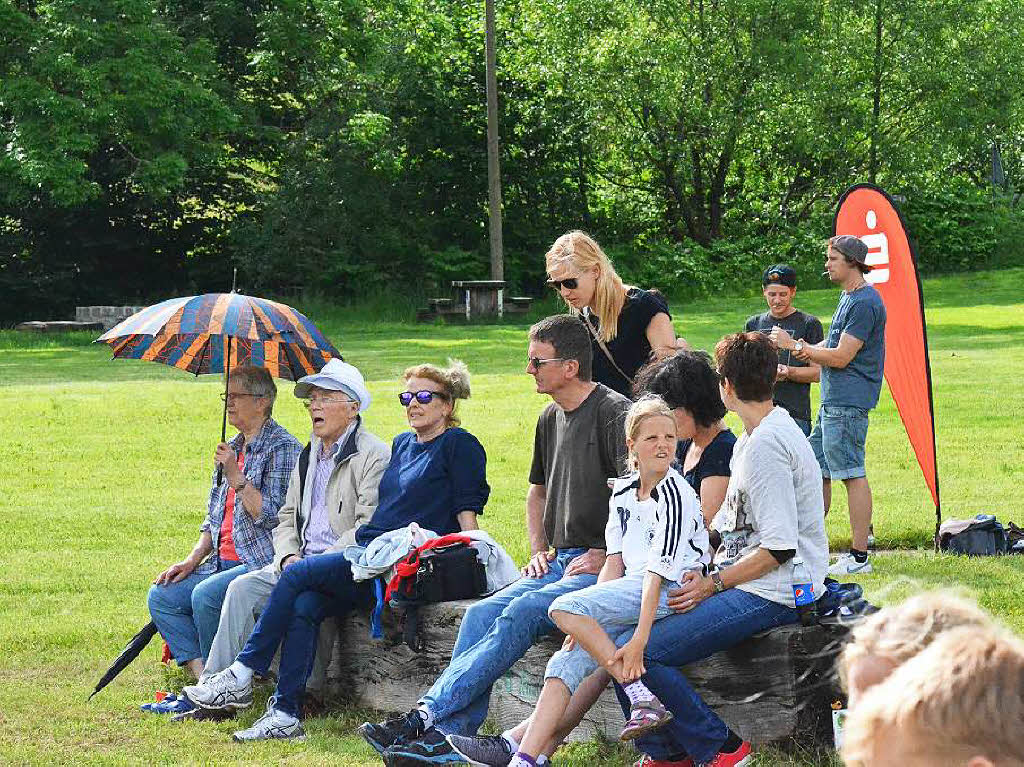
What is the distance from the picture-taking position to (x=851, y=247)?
8.18 m

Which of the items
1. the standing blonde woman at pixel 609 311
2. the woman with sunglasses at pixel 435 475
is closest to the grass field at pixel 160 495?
the woman with sunglasses at pixel 435 475

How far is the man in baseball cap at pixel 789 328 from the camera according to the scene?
858 centimetres

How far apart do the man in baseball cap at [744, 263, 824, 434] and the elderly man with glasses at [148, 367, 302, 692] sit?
2.98 metres

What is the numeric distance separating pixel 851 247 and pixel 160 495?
21.3 ft

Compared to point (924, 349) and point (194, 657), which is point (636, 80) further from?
point (194, 657)

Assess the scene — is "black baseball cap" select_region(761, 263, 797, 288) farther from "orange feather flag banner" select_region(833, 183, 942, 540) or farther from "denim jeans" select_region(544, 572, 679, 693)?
"denim jeans" select_region(544, 572, 679, 693)

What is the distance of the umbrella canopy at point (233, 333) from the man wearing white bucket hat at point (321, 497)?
352 mm

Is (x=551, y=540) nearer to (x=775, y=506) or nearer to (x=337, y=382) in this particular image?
(x=775, y=506)

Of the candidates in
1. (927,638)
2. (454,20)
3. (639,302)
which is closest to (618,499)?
(639,302)

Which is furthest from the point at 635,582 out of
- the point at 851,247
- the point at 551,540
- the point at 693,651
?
→ the point at 851,247

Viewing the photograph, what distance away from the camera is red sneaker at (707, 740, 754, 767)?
4.74 metres

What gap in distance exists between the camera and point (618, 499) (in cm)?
505

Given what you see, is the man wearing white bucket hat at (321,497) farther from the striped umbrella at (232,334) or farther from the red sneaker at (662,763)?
the red sneaker at (662,763)

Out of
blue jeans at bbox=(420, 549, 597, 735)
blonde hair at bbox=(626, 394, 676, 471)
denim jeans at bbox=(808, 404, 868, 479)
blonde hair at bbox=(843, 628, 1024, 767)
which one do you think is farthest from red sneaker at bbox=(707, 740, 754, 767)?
denim jeans at bbox=(808, 404, 868, 479)
